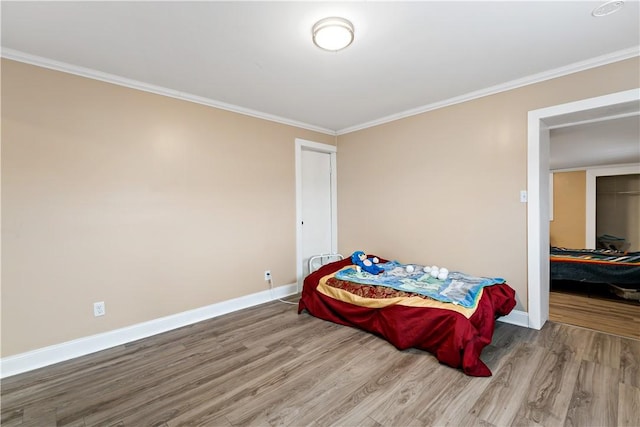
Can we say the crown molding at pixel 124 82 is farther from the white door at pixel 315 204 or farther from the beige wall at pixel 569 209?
the beige wall at pixel 569 209

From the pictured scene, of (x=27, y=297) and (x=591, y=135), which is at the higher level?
(x=591, y=135)

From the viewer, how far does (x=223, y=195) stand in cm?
333

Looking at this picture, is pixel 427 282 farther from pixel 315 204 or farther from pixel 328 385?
pixel 315 204

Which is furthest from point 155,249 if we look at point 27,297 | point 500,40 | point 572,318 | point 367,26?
point 572,318

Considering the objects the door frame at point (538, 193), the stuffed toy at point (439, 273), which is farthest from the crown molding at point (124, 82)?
the door frame at point (538, 193)

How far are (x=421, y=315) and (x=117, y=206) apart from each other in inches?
115

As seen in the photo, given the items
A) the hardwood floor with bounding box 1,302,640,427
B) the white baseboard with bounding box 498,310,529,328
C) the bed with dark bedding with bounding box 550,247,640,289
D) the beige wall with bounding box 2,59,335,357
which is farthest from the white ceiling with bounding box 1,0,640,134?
the bed with dark bedding with bounding box 550,247,640,289

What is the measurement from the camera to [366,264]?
3.42 metres

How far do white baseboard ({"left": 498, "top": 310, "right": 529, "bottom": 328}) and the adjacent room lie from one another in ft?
0.07

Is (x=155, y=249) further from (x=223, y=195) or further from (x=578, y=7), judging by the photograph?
(x=578, y=7)

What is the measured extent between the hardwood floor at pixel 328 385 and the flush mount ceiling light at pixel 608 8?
2.46 meters

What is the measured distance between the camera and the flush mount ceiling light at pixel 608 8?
1.72 meters

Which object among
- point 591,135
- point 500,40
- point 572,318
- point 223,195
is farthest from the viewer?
point 591,135

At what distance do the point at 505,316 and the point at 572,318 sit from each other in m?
0.81
